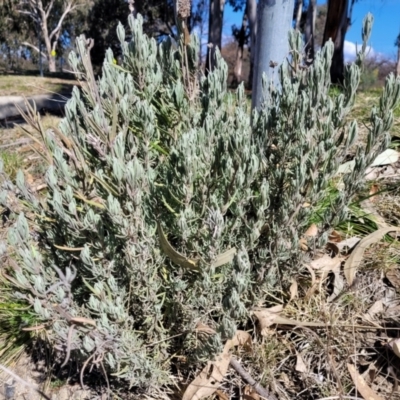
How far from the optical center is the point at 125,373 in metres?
1.36

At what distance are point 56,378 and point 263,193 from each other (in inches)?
44.9

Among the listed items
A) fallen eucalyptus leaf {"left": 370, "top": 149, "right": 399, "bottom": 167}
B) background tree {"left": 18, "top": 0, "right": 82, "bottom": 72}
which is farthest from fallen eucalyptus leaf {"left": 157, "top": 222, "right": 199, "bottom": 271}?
background tree {"left": 18, "top": 0, "right": 82, "bottom": 72}

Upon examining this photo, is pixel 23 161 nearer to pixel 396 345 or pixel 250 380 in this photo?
pixel 250 380

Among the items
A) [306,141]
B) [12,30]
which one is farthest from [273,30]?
[12,30]

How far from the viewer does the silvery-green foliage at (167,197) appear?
120 cm

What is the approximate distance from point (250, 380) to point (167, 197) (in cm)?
75

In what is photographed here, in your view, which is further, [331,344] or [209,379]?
[331,344]

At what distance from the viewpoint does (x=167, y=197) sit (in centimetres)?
137

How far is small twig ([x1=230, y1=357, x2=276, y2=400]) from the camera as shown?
55.9 inches

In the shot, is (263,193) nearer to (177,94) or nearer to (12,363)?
(177,94)

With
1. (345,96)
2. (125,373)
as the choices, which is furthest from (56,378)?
(345,96)

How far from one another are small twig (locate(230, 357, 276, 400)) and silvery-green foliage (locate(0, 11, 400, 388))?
0.60 feet

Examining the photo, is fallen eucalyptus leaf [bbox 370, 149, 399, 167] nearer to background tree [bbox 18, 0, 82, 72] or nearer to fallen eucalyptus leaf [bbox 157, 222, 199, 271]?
fallen eucalyptus leaf [bbox 157, 222, 199, 271]

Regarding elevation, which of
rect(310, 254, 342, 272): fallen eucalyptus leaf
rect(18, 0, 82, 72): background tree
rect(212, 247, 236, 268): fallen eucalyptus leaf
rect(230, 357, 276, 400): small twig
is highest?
rect(18, 0, 82, 72): background tree
